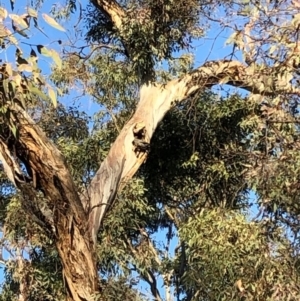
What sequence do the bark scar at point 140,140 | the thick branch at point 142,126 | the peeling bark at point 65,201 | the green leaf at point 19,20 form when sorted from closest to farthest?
the green leaf at point 19,20 → the peeling bark at point 65,201 → the thick branch at point 142,126 → the bark scar at point 140,140

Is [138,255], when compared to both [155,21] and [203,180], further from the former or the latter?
[155,21]

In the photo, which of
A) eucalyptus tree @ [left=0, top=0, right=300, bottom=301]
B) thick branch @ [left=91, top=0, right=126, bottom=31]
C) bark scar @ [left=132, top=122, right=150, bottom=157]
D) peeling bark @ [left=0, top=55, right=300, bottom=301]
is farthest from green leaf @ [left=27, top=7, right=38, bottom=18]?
thick branch @ [left=91, top=0, right=126, bottom=31]

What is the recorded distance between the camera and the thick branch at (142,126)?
5.61m

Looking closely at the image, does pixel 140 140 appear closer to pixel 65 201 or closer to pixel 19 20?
pixel 65 201

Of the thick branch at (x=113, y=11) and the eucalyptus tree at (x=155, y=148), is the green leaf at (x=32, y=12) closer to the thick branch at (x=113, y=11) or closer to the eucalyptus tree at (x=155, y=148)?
the eucalyptus tree at (x=155, y=148)

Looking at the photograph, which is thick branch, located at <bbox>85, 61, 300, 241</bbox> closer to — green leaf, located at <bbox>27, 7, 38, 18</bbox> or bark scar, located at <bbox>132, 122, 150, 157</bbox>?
bark scar, located at <bbox>132, 122, 150, 157</bbox>

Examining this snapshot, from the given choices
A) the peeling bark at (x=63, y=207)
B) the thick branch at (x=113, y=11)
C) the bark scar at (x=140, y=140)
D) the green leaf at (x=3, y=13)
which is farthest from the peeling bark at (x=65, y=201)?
the thick branch at (x=113, y=11)

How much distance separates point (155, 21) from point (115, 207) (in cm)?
181

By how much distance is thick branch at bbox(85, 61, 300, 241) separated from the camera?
5605mm

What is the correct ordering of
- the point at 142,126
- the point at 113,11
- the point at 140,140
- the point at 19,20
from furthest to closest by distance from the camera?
the point at 113,11 < the point at 142,126 < the point at 140,140 < the point at 19,20

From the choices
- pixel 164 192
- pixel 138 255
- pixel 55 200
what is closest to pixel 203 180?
pixel 164 192

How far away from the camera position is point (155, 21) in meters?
7.00

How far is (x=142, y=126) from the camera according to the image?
651cm

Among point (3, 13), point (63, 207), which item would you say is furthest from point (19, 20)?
point (63, 207)
